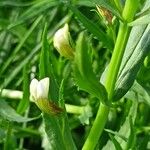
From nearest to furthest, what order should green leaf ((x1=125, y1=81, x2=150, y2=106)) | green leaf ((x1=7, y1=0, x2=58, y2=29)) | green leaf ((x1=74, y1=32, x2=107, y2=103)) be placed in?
green leaf ((x1=74, y1=32, x2=107, y2=103))
green leaf ((x1=125, y1=81, x2=150, y2=106))
green leaf ((x1=7, y1=0, x2=58, y2=29))

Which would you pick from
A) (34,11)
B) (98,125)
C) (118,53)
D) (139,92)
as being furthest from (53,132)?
(34,11)

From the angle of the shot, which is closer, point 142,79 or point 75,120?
point 142,79

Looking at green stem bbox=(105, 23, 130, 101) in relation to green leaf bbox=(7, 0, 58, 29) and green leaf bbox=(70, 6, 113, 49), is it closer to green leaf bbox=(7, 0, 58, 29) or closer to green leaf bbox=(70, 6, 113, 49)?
green leaf bbox=(70, 6, 113, 49)

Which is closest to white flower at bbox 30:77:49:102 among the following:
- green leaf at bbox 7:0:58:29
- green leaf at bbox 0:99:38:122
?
green leaf at bbox 0:99:38:122

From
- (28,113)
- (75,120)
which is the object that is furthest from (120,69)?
(28,113)

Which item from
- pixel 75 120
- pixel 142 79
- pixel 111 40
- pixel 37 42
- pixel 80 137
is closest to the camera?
pixel 111 40

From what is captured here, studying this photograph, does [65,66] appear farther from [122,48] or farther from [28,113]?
[122,48]

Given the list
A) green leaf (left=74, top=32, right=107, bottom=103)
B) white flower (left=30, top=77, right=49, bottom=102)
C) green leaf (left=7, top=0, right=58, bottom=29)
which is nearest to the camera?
green leaf (left=74, top=32, right=107, bottom=103)

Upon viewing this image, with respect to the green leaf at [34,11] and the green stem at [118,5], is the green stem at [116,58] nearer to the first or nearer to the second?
the green stem at [118,5]
